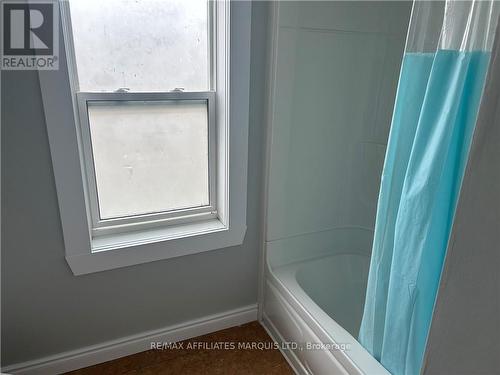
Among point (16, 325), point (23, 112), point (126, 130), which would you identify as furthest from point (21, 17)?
point (16, 325)

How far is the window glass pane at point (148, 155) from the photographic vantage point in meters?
1.40

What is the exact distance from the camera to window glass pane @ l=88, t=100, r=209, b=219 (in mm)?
1403

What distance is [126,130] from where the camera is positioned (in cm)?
142

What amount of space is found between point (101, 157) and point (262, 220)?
2.67 feet

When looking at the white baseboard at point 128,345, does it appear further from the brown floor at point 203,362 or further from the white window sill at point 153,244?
the white window sill at point 153,244

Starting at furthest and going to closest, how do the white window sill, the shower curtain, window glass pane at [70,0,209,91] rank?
the white window sill, window glass pane at [70,0,209,91], the shower curtain

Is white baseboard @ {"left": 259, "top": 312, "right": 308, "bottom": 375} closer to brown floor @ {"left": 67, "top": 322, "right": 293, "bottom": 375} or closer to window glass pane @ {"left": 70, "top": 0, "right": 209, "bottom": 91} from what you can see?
brown floor @ {"left": 67, "top": 322, "right": 293, "bottom": 375}

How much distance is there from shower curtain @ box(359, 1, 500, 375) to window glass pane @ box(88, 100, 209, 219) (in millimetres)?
889

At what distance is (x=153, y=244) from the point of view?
146 cm

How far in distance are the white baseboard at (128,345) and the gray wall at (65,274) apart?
1.2 inches

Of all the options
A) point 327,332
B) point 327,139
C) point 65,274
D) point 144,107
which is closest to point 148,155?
point 144,107

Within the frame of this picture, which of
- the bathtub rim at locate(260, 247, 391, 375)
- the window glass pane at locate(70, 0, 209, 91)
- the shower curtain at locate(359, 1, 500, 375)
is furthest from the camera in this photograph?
the window glass pane at locate(70, 0, 209, 91)

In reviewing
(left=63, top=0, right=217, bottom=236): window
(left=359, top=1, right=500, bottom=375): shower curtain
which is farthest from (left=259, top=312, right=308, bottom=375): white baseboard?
(left=63, top=0, right=217, bottom=236): window

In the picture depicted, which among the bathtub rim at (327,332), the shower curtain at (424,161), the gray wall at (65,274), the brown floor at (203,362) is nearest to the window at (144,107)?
the gray wall at (65,274)
